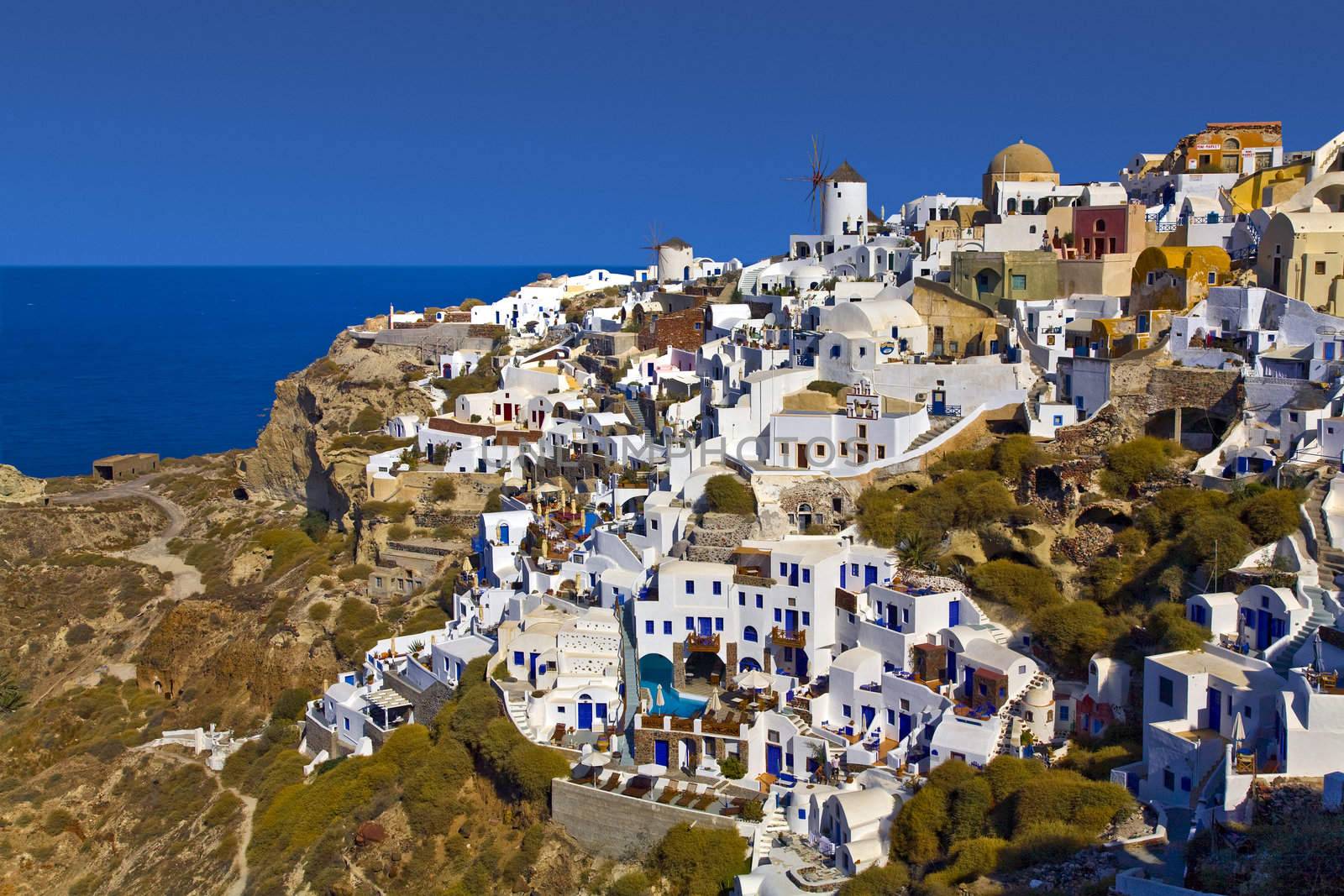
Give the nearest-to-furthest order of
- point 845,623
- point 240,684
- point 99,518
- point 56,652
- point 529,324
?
point 845,623 → point 240,684 → point 56,652 → point 99,518 → point 529,324

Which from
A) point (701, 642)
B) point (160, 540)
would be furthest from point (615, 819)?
point (160, 540)

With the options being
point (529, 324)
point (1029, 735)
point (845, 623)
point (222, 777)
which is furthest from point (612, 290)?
point (1029, 735)

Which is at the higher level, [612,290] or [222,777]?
[612,290]

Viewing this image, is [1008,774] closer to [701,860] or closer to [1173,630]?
[1173,630]

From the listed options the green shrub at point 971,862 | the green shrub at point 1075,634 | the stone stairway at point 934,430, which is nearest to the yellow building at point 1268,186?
the stone stairway at point 934,430

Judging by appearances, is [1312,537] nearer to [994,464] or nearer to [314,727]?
[994,464]

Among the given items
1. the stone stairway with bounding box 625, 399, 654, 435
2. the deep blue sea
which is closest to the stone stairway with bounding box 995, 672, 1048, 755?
the stone stairway with bounding box 625, 399, 654, 435

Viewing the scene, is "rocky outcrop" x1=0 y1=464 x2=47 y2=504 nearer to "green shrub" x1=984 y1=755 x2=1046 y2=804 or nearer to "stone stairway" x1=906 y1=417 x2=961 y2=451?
"stone stairway" x1=906 y1=417 x2=961 y2=451
